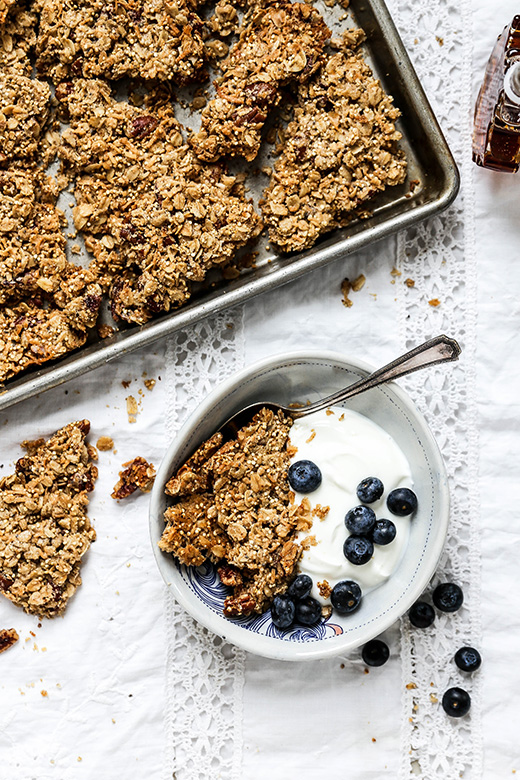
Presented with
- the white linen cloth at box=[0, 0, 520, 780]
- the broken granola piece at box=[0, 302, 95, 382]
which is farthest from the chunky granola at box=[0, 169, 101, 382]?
the white linen cloth at box=[0, 0, 520, 780]

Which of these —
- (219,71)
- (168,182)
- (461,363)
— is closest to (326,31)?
(219,71)

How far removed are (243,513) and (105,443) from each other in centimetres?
49

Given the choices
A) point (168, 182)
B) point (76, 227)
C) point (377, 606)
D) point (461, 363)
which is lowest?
point (377, 606)

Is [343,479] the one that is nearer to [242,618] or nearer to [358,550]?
[358,550]

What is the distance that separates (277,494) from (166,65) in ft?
3.74

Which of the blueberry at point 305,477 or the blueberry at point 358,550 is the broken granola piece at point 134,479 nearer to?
the blueberry at point 305,477

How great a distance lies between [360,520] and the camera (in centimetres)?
179

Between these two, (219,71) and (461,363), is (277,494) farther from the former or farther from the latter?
(219,71)

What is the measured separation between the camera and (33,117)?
196 centimetres

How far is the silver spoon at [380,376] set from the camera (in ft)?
5.70

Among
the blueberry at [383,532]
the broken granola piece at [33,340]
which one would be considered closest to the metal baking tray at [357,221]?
the broken granola piece at [33,340]

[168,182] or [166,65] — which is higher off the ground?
[166,65]

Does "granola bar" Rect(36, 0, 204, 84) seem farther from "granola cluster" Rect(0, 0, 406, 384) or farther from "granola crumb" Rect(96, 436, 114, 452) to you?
"granola crumb" Rect(96, 436, 114, 452)

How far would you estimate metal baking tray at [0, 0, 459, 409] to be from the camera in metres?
1.91
